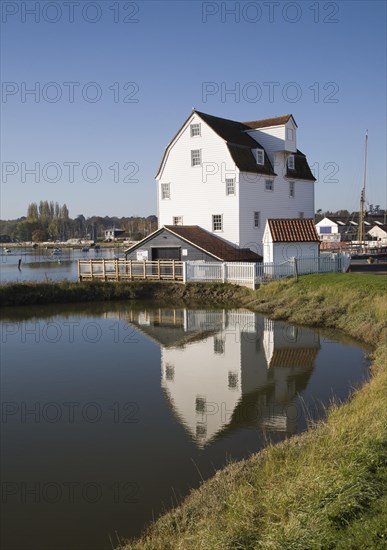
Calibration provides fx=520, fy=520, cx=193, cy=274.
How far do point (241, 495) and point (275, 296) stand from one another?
67.7 feet

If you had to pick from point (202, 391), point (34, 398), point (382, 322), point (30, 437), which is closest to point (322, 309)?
point (382, 322)

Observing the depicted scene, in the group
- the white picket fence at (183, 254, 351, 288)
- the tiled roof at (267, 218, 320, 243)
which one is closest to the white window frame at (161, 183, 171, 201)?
the white picket fence at (183, 254, 351, 288)

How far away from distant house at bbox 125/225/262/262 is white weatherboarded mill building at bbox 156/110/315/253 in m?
0.84

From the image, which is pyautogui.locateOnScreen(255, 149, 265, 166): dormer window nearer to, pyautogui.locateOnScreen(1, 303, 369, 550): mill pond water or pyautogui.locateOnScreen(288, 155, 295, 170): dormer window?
pyautogui.locateOnScreen(288, 155, 295, 170): dormer window

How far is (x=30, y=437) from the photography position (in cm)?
1079

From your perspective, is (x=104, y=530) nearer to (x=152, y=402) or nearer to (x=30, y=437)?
(x=30, y=437)

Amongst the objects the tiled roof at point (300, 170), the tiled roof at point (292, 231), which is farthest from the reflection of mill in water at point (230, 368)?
the tiled roof at point (300, 170)

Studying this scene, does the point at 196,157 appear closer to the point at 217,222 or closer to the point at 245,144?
the point at 245,144

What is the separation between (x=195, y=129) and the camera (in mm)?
38031

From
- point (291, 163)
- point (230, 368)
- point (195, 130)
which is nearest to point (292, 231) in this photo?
point (291, 163)

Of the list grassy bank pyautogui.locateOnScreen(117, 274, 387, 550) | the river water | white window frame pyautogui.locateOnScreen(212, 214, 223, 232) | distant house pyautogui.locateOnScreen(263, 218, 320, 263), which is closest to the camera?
grassy bank pyautogui.locateOnScreen(117, 274, 387, 550)

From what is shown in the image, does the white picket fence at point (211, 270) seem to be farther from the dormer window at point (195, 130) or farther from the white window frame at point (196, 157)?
the dormer window at point (195, 130)

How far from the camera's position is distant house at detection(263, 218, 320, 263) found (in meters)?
31.6

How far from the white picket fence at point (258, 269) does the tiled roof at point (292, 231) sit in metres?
1.36
